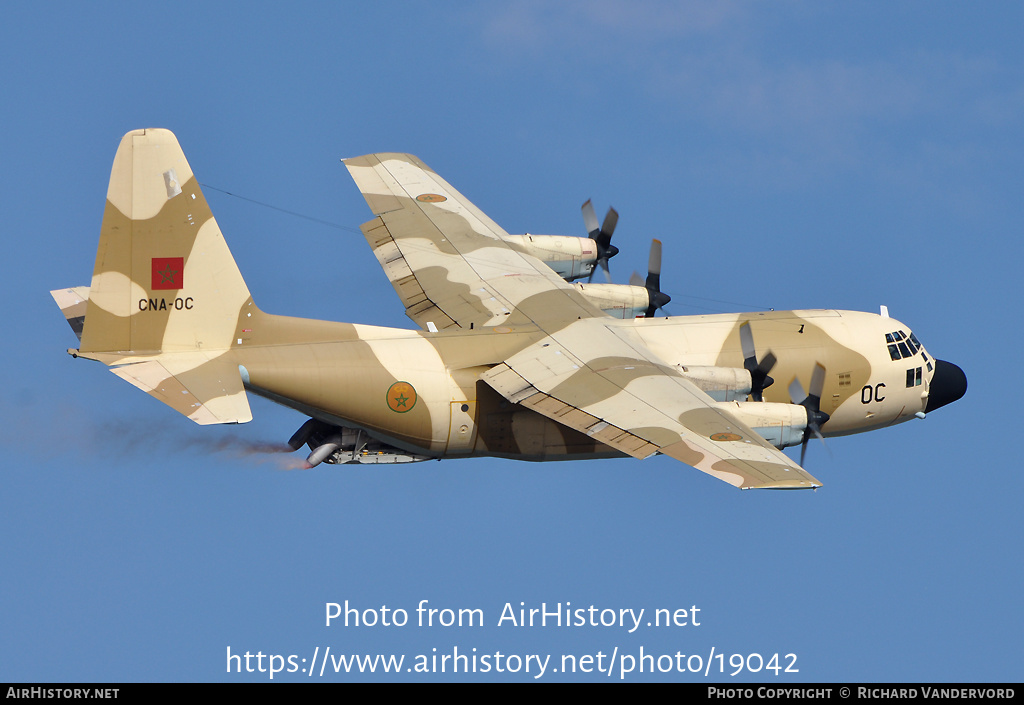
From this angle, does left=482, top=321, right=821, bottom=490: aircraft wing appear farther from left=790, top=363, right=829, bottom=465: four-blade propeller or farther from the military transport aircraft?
left=790, top=363, right=829, bottom=465: four-blade propeller

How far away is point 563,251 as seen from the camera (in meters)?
52.4

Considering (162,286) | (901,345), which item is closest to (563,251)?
(901,345)

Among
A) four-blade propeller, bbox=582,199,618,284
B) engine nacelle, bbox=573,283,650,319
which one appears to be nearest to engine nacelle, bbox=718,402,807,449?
engine nacelle, bbox=573,283,650,319

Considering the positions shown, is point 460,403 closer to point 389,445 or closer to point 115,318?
point 389,445

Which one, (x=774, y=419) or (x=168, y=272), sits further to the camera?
(x=774, y=419)

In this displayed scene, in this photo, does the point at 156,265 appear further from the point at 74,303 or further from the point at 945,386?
the point at 945,386

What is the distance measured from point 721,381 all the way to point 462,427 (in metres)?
7.17

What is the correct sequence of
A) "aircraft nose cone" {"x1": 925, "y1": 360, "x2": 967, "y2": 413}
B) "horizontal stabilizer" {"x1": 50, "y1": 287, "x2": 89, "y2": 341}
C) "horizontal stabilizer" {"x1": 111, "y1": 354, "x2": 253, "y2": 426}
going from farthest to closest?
1. "aircraft nose cone" {"x1": 925, "y1": 360, "x2": 967, "y2": 413}
2. "horizontal stabilizer" {"x1": 50, "y1": 287, "x2": 89, "y2": 341}
3. "horizontal stabilizer" {"x1": 111, "y1": 354, "x2": 253, "y2": 426}

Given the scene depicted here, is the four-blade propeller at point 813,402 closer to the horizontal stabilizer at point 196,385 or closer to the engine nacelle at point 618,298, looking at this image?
the engine nacelle at point 618,298

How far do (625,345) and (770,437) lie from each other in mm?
5104

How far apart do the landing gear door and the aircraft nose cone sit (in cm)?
1452

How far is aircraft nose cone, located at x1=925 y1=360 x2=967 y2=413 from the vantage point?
49500mm

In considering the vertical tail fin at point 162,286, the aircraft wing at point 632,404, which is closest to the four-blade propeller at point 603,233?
the aircraft wing at point 632,404

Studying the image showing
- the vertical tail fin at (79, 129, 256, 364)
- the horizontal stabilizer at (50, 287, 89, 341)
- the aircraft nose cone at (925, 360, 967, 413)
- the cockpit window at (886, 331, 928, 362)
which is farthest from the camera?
the aircraft nose cone at (925, 360, 967, 413)
